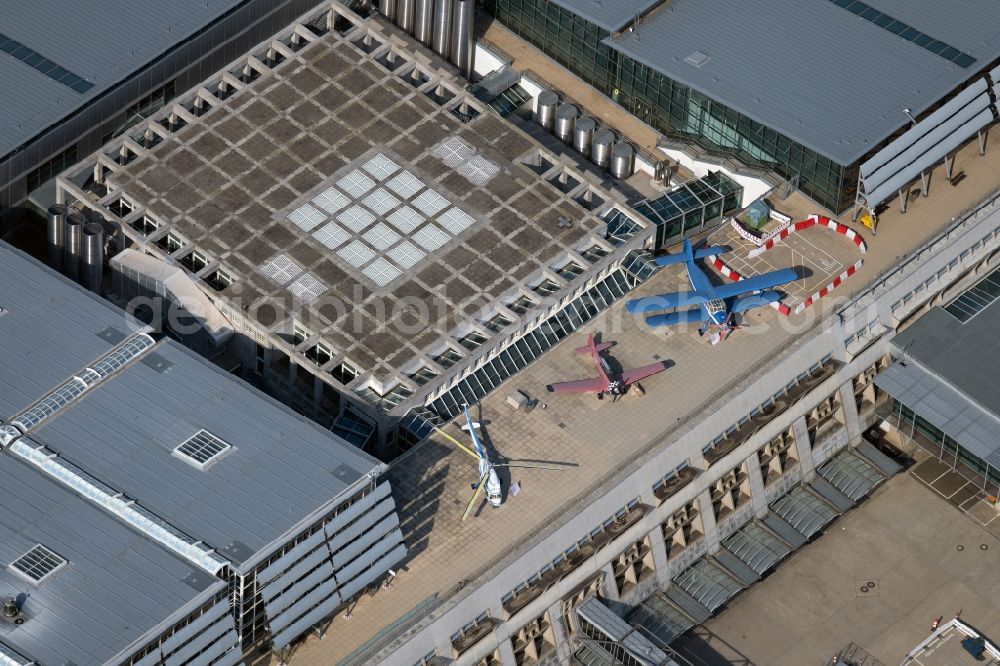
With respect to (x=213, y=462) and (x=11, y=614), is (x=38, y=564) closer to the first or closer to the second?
(x=11, y=614)

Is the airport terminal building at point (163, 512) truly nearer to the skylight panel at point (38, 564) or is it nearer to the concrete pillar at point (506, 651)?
the skylight panel at point (38, 564)

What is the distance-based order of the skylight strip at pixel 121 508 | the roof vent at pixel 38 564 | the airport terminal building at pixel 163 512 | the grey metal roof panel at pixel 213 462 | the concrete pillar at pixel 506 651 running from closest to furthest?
the airport terminal building at pixel 163 512 → the roof vent at pixel 38 564 → the skylight strip at pixel 121 508 → the grey metal roof panel at pixel 213 462 → the concrete pillar at pixel 506 651

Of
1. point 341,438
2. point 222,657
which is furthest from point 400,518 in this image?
point 222,657

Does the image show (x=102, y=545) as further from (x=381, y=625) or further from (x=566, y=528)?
(x=566, y=528)

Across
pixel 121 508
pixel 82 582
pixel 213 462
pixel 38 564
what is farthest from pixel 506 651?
pixel 38 564

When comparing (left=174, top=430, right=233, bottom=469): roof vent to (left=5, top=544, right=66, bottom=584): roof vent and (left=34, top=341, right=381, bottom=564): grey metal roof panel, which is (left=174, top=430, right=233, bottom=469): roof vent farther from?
(left=5, top=544, right=66, bottom=584): roof vent

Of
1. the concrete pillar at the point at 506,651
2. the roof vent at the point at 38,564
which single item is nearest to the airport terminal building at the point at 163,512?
Answer: the roof vent at the point at 38,564
